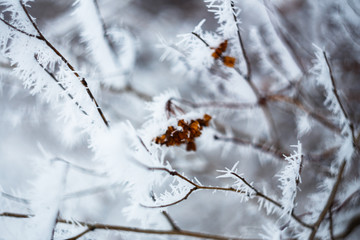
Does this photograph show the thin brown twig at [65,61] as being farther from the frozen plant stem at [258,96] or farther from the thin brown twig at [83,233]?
the frozen plant stem at [258,96]

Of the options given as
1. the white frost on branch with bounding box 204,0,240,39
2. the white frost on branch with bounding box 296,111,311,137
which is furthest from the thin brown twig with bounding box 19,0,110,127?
the white frost on branch with bounding box 296,111,311,137

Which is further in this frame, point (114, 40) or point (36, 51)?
point (114, 40)

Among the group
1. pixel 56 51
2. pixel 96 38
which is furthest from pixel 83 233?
pixel 96 38

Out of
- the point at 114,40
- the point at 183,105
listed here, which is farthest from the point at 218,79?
the point at 114,40

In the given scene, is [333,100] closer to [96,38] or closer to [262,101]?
[262,101]

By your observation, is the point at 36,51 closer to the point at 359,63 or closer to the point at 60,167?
the point at 60,167

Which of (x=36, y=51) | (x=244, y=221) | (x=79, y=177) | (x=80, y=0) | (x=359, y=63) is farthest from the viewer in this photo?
(x=244, y=221)

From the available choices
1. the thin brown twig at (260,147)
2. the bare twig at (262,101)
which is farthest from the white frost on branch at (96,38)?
the thin brown twig at (260,147)

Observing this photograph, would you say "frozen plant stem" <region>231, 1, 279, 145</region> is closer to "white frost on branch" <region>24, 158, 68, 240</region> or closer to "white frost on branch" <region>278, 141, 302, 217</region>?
"white frost on branch" <region>278, 141, 302, 217</region>
